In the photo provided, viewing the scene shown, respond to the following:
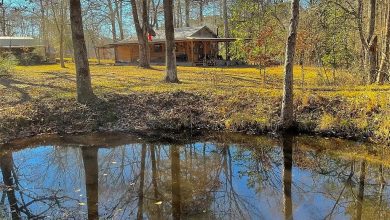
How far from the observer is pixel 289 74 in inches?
430

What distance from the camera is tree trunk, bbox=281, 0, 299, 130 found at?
34.5 feet

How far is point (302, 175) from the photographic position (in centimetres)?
817

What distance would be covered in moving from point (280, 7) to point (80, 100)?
18.7 meters

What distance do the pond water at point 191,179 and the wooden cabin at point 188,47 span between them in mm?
20340

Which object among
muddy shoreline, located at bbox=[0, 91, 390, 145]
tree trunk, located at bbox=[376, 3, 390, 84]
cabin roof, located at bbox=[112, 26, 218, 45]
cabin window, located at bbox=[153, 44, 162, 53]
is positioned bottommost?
muddy shoreline, located at bbox=[0, 91, 390, 145]

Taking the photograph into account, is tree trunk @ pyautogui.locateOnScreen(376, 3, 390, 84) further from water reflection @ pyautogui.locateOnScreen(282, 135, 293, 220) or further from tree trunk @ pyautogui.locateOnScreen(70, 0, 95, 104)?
tree trunk @ pyautogui.locateOnScreen(70, 0, 95, 104)

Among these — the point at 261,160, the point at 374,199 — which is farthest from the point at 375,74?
the point at 374,199

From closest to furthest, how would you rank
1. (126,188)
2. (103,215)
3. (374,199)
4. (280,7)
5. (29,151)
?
(103,215), (374,199), (126,188), (29,151), (280,7)

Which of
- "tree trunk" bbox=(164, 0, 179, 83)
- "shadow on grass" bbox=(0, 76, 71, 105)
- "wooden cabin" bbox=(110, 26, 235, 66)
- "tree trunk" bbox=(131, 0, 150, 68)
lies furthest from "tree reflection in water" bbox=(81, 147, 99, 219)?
"wooden cabin" bbox=(110, 26, 235, 66)

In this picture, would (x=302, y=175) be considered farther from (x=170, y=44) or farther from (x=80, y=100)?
(x=170, y=44)

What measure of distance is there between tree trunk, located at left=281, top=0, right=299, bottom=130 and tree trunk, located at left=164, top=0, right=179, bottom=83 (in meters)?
7.18

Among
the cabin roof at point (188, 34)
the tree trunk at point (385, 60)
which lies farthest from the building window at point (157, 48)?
the tree trunk at point (385, 60)

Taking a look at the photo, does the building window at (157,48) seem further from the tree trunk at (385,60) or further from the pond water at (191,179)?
the pond water at (191,179)

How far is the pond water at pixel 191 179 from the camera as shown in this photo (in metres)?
6.43
